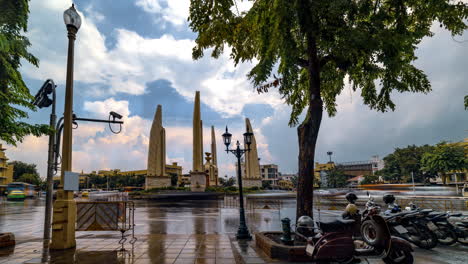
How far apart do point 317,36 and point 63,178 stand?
26.8 feet

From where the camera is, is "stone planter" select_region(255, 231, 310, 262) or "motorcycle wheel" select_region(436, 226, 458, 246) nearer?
"stone planter" select_region(255, 231, 310, 262)

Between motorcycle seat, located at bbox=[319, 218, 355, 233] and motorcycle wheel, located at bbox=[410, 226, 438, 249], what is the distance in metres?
3.44

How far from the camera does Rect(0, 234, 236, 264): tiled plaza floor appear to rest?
20.4ft

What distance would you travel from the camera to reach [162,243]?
8.06 metres

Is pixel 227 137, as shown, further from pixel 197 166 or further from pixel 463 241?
pixel 197 166

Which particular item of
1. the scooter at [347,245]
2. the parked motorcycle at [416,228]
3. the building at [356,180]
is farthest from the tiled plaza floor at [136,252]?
the building at [356,180]

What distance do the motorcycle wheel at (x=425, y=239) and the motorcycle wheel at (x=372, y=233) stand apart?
9.70 feet

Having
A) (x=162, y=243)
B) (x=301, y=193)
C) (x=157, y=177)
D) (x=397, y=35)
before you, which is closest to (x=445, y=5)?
(x=397, y=35)

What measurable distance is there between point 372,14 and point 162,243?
9054 mm

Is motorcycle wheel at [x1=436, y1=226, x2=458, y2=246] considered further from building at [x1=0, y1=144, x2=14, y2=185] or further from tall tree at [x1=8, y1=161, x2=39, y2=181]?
tall tree at [x1=8, y1=161, x2=39, y2=181]

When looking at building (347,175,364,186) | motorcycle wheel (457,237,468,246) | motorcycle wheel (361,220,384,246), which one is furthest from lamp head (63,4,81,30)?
building (347,175,364,186)

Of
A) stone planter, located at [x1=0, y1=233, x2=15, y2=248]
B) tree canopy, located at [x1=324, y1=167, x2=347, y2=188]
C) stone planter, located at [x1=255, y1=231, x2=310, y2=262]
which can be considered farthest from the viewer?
tree canopy, located at [x1=324, y1=167, x2=347, y2=188]

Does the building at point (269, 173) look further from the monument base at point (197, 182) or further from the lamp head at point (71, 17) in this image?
the lamp head at point (71, 17)

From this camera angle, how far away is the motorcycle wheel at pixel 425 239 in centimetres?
740
